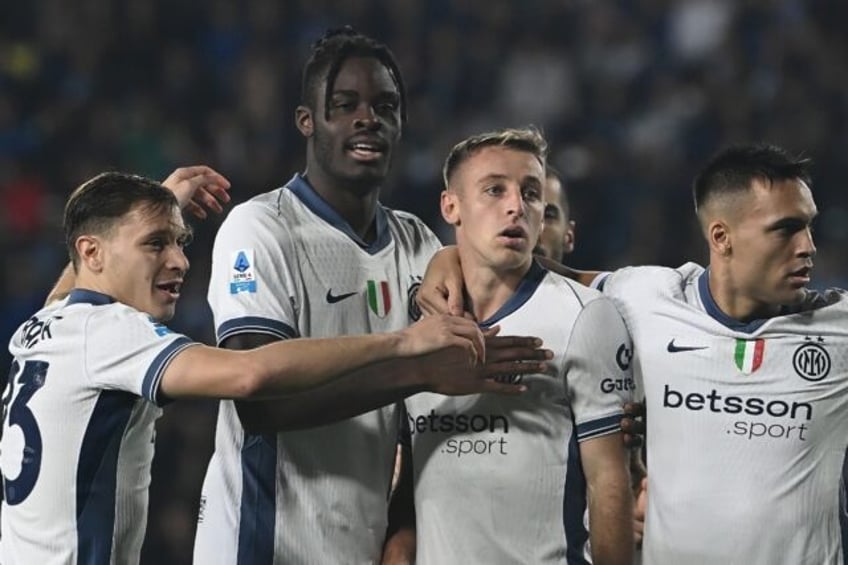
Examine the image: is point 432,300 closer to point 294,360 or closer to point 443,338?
point 443,338

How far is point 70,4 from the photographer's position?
10594 mm

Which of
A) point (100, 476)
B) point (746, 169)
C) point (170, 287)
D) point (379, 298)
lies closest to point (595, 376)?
point (379, 298)

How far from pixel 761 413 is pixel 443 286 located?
0.97 meters

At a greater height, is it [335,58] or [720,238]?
[335,58]

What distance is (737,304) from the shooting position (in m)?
4.51

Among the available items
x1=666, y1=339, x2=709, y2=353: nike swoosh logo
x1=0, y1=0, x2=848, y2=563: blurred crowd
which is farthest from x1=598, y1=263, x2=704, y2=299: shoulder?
x1=0, y1=0, x2=848, y2=563: blurred crowd

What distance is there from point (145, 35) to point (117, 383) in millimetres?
6901

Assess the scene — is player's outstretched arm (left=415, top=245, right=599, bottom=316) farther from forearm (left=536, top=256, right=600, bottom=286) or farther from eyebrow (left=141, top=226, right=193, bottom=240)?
eyebrow (left=141, top=226, right=193, bottom=240)

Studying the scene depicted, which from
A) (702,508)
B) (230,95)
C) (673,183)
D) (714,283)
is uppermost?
(230,95)

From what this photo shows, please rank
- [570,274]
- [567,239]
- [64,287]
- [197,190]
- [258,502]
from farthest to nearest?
[567,239] < [570,274] < [197,190] < [64,287] < [258,502]

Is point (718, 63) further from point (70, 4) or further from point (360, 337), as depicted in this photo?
point (360, 337)

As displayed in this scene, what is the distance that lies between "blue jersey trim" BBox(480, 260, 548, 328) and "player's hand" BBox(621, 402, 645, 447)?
0.41m

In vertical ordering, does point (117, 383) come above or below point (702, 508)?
above

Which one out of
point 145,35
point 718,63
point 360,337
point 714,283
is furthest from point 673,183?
point 360,337
